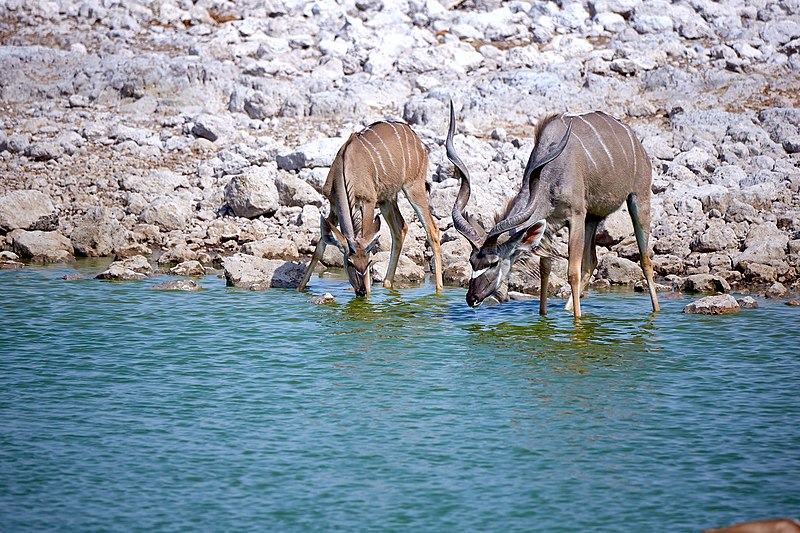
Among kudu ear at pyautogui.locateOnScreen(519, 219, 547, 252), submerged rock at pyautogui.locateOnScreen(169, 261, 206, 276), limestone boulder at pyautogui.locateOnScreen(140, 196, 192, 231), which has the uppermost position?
limestone boulder at pyautogui.locateOnScreen(140, 196, 192, 231)

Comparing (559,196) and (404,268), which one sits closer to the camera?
(559,196)

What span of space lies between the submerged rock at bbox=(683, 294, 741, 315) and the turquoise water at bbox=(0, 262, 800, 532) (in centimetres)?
18

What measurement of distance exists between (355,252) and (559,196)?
264cm

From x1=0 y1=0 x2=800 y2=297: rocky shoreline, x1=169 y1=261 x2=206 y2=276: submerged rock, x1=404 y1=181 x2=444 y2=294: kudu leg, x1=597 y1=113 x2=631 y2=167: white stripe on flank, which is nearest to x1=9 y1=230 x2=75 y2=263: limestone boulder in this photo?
x1=0 y1=0 x2=800 y2=297: rocky shoreline

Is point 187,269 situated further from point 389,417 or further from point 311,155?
point 389,417

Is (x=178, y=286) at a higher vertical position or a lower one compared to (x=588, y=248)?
lower

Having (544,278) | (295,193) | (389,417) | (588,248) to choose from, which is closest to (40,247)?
(295,193)

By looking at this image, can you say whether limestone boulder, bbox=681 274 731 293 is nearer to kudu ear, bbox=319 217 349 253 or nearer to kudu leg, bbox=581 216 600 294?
kudu leg, bbox=581 216 600 294

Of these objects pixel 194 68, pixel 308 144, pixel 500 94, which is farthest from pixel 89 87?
pixel 500 94

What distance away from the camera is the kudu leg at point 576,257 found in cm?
1115

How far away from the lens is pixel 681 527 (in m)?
5.86

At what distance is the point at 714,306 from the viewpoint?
1150 centimetres

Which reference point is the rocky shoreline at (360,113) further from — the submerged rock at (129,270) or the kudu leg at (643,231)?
the kudu leg at (643,231)

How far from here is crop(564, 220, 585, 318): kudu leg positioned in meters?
11.1
